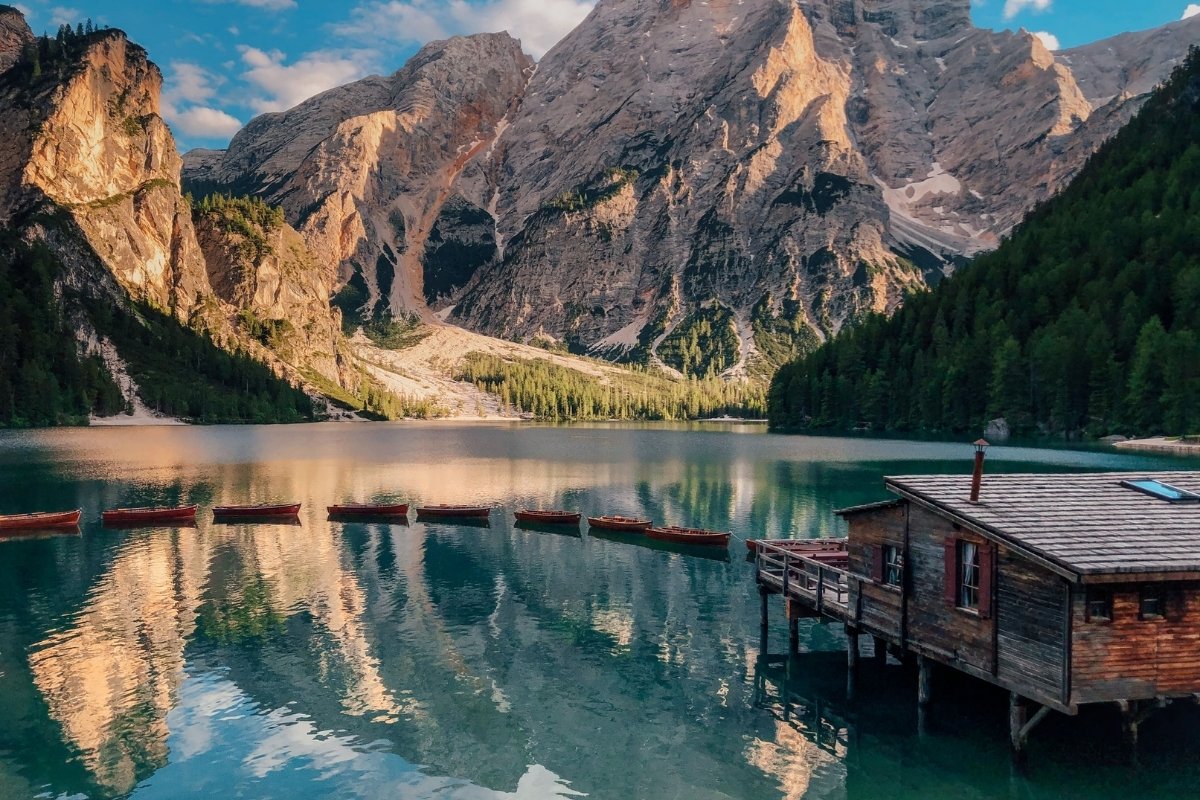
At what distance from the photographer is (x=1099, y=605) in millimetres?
23719

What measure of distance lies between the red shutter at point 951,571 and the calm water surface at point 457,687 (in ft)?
17.0

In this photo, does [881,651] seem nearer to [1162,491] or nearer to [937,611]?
[937,611]

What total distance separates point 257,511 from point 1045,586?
73.5m

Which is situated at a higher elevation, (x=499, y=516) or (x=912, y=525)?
(x=912, y=525)

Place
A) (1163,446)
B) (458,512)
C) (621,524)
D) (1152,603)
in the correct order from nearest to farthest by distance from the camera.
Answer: (1152,603)
(621,524)
(458,512)
(1163,446)

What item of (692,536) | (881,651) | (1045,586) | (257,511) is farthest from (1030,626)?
(257,511)

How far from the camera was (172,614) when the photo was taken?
45906 mm

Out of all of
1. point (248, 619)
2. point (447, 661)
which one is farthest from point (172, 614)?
point (447, 661)

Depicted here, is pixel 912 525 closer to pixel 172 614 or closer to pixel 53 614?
pixel 172 614

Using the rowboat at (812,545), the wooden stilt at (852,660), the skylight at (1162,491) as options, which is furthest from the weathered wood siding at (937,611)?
the rowboat at (812,545)

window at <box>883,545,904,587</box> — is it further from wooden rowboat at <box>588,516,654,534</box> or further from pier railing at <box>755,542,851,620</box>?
wooden rowboat at <box>588,516,654,534</box>

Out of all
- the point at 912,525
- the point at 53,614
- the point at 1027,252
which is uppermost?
the point at 1027,252

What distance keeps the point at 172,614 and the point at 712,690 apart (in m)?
31.0

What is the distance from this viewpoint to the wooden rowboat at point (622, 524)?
237 feet
